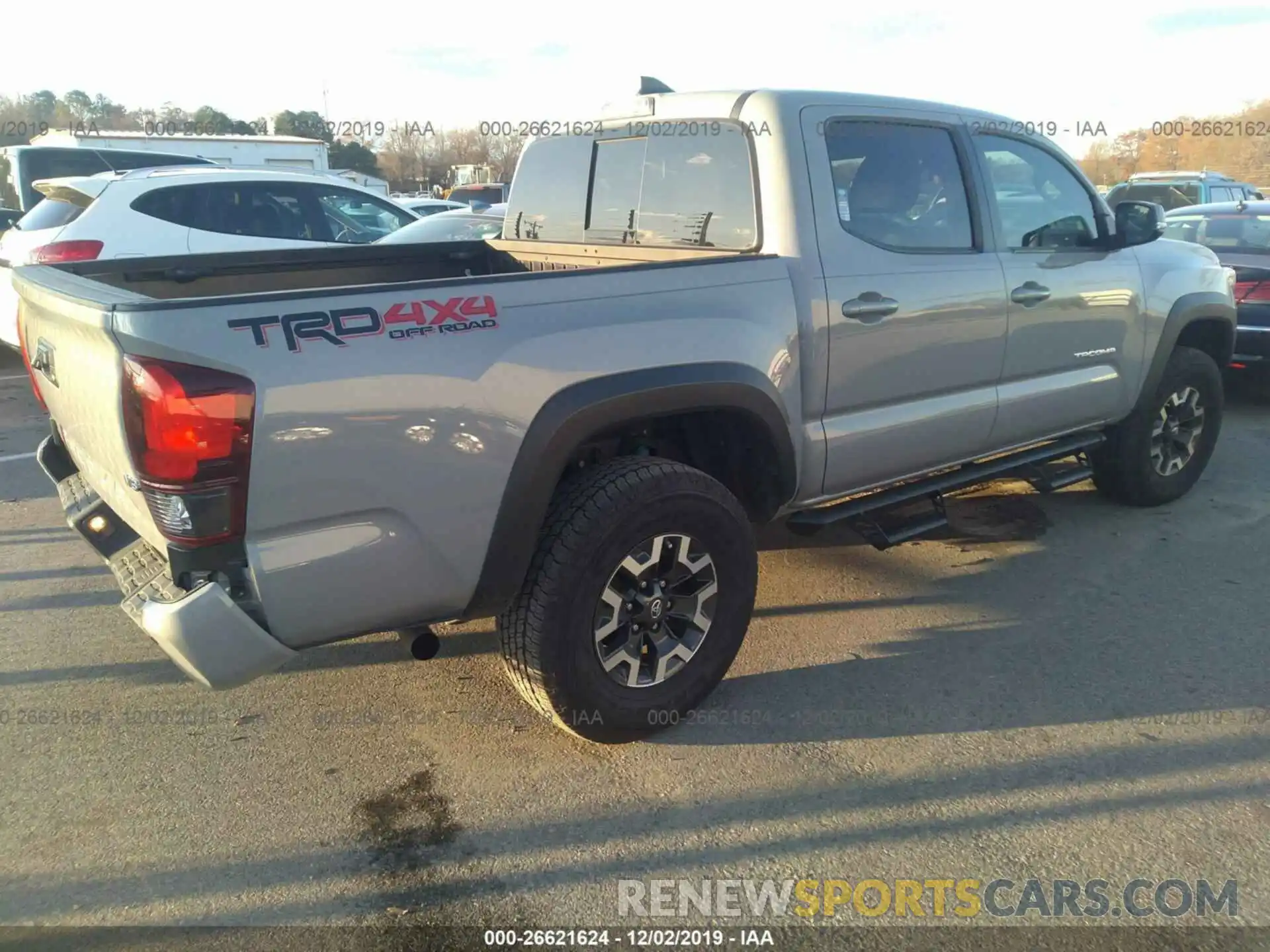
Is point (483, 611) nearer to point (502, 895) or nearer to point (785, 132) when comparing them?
point (502, 895)

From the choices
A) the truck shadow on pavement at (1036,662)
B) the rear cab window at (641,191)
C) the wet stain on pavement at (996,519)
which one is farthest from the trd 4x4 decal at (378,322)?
A: the wet stain on pavement at (996,519)

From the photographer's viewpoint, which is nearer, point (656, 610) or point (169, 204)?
point (656, 610)

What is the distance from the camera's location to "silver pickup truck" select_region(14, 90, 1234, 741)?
2.32 m

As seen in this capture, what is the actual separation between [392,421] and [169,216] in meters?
5.98

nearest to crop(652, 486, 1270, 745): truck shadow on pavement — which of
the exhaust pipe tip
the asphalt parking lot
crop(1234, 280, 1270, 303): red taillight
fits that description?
the asphalt parking lot

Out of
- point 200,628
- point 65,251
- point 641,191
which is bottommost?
point 200,628

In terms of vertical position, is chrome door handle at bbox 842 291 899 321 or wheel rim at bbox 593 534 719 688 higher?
chrome door handle at bbox 842 291 899 321

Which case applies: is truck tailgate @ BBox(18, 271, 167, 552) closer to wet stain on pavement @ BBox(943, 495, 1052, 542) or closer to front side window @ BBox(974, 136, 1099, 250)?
front side window @ BBox(974, 136, 1099, 250)

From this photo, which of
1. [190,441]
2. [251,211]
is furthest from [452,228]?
[190,441]

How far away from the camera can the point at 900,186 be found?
3773 millimetres

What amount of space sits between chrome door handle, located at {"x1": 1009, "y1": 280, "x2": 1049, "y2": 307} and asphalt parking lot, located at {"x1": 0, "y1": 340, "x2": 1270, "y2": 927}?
4.16 feet

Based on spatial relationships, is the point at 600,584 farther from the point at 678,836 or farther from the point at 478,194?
the point at 478,194

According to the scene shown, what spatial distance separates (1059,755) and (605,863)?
1521mm

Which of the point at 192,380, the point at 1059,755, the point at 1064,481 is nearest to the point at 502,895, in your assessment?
the point at 192,380
